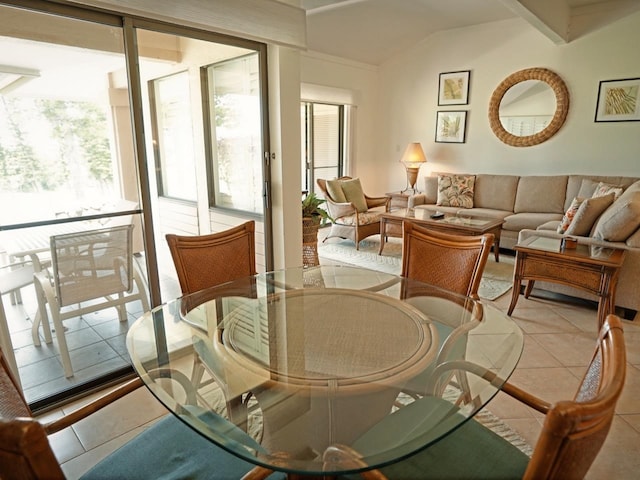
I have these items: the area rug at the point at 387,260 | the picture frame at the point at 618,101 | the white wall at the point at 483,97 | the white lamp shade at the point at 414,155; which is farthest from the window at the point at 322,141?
the picture frame at the point at 618,101

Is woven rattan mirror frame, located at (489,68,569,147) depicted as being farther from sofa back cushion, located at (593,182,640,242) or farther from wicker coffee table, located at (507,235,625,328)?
wicker coffee table, located at (507,235,625,328)

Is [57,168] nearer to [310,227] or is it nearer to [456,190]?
[310,227]

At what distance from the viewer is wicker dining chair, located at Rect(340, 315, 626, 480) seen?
2.20ft

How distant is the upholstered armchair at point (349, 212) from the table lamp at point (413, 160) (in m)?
1.02

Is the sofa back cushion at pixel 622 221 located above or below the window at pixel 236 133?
below

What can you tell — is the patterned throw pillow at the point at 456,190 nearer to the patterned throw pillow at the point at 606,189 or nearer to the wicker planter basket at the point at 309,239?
the patterned throw pillow at the point at 606,189

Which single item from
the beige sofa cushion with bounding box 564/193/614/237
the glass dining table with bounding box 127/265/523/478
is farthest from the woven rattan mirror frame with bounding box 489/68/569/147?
the glass dining table with bounding box 127/265/523/478

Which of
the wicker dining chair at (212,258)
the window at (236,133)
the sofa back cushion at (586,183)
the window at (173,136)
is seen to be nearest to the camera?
the wicker dining chair at (212,258)

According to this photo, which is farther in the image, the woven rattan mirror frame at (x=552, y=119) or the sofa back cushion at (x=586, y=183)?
the woven rattan mirror frame at (x=552, y=119)

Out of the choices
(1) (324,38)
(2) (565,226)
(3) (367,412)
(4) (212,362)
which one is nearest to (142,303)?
(4) (212,362)

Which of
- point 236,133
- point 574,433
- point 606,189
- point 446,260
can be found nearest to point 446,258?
point 446,260

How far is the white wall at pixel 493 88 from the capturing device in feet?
15.1

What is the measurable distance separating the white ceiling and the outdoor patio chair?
3.01m

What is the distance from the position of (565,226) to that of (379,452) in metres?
3.49
